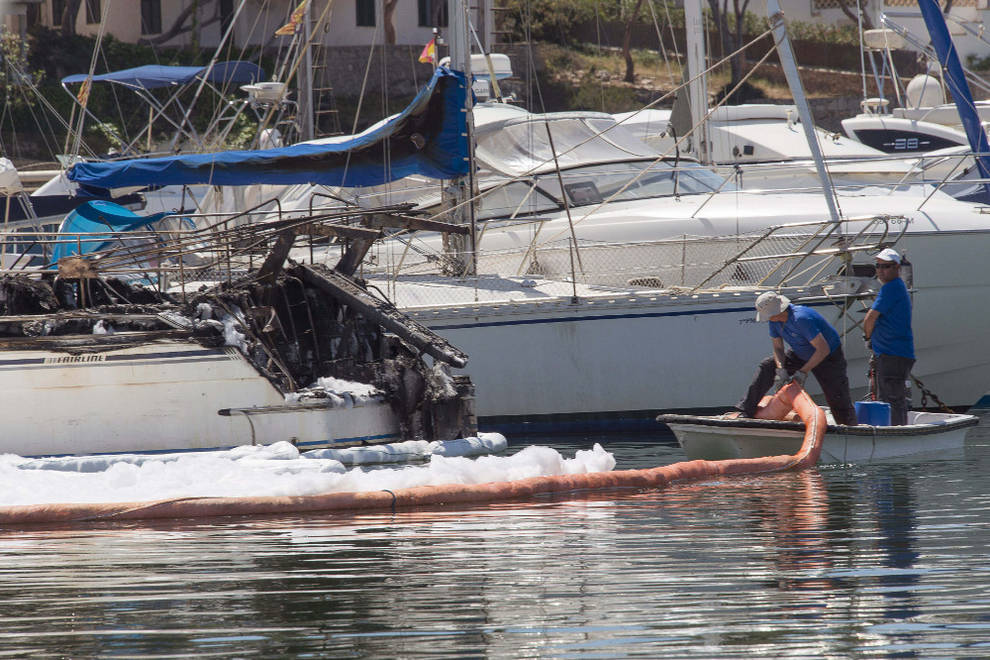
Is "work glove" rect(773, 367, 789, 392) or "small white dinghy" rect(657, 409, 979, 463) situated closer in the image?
"small white dinghy" rect(657, 409, 979, 463)

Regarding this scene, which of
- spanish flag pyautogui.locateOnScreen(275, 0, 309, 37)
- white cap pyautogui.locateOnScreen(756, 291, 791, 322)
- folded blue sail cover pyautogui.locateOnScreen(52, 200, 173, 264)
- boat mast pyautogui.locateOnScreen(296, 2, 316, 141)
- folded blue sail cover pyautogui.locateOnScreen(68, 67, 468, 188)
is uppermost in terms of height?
spanish flag pyautogui.locateOnScreen(275, 0, 309, 37)

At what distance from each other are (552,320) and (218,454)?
5.09m

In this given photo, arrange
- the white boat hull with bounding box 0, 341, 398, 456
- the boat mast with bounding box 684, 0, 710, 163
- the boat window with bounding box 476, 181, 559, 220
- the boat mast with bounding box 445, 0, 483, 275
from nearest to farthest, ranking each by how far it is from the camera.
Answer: the white boat hull with bounding box 0, 341, 398, 456, the boat mast with bounding box 445, 0, 483, 275, the boat window with bounding box 476, 181, 559, 220, the boat mast with bounding box 684, 0, 710, 163

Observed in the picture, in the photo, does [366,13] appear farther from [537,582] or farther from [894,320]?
[537,582]

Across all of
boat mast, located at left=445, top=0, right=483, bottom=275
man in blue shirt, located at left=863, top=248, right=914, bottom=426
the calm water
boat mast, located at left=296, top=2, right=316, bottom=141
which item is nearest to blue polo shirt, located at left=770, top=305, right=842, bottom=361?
man in blue shirt, located at left=863, top=248, right=914, bottom=426

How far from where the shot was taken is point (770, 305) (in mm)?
11500

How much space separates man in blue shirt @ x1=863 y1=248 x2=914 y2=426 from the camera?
12.1 meters

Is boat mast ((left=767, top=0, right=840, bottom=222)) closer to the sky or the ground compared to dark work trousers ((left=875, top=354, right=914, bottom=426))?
closer to the sky

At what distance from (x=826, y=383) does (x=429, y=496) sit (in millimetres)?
4050

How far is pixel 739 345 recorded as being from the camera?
47.4ft

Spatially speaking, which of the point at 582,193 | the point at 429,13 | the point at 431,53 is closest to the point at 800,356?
the point at 582,193

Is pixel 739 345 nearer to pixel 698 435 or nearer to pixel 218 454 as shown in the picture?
pixel 698 435

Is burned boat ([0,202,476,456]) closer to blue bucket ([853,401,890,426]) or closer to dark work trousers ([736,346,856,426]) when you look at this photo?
dark work trousers ([736,346,856,426])

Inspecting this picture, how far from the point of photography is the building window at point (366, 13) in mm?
41500
